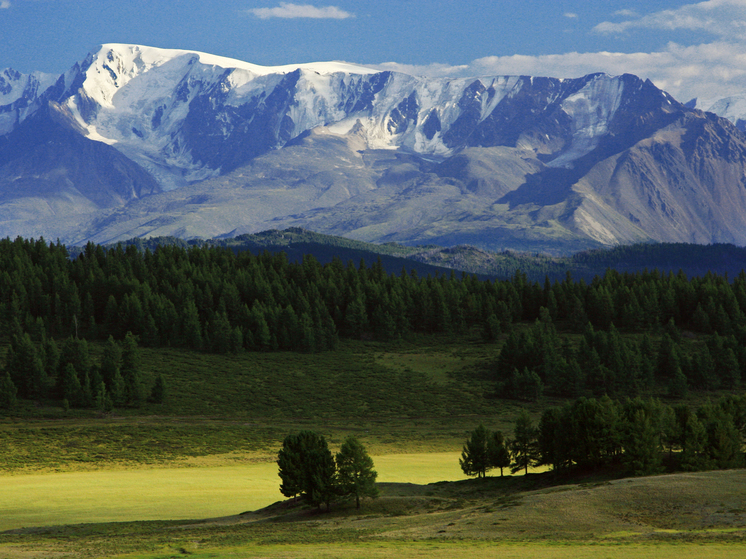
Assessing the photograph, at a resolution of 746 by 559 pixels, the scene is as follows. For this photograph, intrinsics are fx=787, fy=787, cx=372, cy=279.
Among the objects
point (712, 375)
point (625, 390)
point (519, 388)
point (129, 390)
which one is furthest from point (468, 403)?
point (129, 390)

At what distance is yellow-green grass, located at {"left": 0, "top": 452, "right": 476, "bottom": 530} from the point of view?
69.3 metres

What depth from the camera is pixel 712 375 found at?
16638 centimetres

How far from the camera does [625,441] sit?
235 ft

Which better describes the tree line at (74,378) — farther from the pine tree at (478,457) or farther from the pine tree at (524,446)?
the pine tree at (524,446)

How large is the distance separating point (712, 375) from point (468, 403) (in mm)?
53803

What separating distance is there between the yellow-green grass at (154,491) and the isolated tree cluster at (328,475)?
23.8 feet

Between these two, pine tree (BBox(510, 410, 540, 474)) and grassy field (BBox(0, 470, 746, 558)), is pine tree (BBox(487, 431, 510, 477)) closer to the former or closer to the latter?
pine tree (BBox(510, 410, 540, 474))

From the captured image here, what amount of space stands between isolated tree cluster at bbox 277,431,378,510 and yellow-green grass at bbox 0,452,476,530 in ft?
23.8

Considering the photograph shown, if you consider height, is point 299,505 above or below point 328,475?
below

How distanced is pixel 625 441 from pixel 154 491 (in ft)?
154

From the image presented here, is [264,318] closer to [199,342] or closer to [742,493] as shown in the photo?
[199,342]

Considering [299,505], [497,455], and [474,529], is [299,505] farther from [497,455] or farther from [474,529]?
[497,455]

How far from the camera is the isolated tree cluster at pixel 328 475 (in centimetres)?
6731

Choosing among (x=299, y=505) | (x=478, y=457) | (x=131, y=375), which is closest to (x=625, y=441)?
(x=478, y=457)
